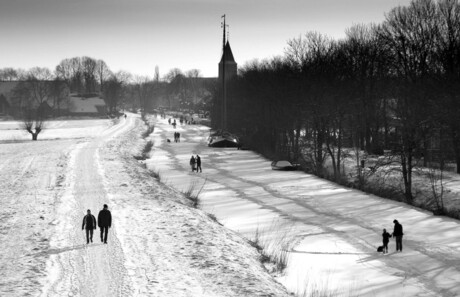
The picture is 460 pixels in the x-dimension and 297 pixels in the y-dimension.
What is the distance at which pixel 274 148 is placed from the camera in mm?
58000

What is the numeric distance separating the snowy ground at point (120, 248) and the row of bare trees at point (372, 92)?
16746 mm

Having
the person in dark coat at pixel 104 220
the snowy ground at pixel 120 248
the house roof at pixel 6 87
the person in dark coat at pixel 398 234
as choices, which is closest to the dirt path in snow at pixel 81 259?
the snowy ground at pixel 120 248

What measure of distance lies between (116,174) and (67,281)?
2282 centimetres

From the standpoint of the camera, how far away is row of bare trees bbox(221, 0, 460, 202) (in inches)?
1521

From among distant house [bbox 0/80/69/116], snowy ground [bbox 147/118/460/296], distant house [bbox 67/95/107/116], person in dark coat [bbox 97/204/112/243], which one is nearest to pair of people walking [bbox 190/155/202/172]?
snowy ground [bbox 147/118/460/296]

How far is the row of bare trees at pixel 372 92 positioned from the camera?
127 ft

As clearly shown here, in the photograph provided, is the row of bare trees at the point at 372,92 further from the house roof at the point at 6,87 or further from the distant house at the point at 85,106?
the house roof at the point at 6,87

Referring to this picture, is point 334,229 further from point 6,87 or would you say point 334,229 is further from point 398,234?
point 6,87

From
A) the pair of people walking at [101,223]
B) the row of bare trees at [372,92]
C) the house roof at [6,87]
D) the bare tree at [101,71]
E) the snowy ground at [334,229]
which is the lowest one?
the snowy ground at [334,229]

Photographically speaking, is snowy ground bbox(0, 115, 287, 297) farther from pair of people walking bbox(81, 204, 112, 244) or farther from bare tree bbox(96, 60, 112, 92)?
bare tree bbox(96, 60, 112, 92)

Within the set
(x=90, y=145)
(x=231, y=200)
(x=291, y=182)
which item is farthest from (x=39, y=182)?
(x=90, y=145)

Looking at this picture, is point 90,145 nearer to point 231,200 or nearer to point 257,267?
point 231,200

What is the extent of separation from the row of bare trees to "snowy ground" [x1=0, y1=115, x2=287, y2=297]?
1675cm

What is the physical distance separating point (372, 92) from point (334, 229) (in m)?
34.9
